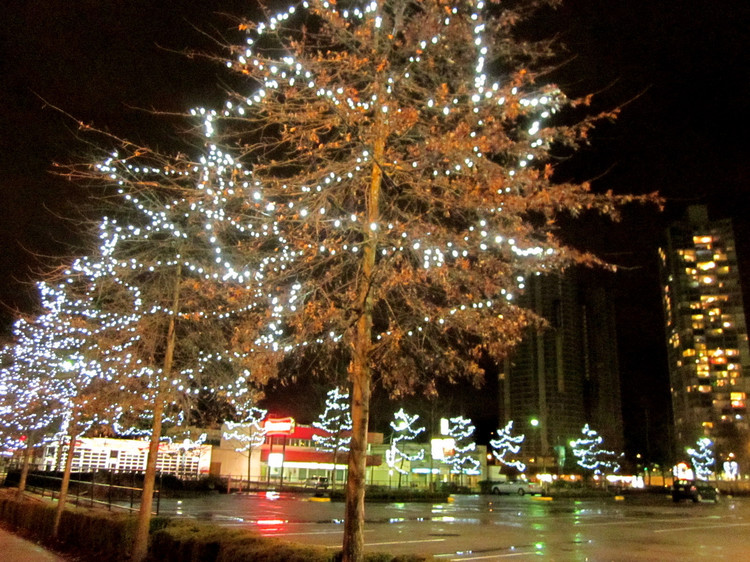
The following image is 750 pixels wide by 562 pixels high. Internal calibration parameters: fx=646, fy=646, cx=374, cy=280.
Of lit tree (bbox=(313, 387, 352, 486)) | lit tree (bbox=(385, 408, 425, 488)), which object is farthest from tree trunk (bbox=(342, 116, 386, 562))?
lit tree (bbox=(385, 408, 425, 488))

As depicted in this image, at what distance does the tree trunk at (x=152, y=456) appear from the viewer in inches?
431

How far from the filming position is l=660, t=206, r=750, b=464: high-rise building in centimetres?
14125

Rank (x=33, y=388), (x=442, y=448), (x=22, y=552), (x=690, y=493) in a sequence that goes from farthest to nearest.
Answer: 1. (x=442, y=448)
2. (x=690, y=493)
3. (x=33, y=388)
4. (x=22, y=552)

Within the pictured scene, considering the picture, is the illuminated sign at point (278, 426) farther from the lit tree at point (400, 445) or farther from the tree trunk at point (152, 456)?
the tree trunk at point (152, 456)

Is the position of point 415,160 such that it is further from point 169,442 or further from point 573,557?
point 169,442

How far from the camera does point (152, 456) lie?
1191 centimetres

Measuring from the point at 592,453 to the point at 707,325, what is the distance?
87037 mm

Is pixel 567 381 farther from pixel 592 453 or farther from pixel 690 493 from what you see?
pixel 690 493

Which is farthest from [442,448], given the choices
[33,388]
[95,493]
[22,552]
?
[22,552]

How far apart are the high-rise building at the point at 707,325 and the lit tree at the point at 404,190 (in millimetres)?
146748

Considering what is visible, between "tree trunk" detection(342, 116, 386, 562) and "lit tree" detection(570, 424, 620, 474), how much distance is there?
73.1m

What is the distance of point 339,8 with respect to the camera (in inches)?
351

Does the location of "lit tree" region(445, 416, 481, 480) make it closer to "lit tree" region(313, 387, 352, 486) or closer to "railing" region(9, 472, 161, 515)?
"lit tree" region(313, 387, 352, 486)

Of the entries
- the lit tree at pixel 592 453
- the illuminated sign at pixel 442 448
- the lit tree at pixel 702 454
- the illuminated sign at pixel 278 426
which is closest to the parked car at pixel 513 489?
the illuminated sign at pixel 442 448
